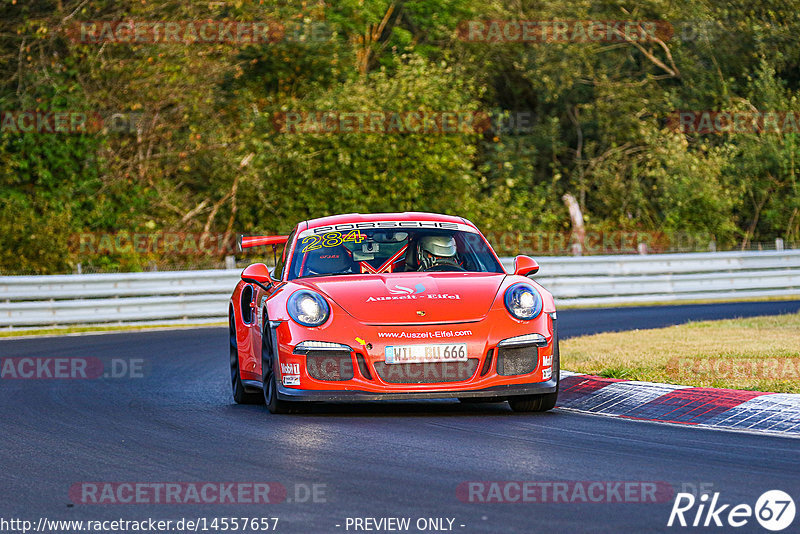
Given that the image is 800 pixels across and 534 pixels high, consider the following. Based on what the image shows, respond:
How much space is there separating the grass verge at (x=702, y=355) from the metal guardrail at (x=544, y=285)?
718cm

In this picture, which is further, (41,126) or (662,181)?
(662,181)

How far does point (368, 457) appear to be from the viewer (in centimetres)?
720

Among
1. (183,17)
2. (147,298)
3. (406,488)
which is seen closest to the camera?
(406,488)

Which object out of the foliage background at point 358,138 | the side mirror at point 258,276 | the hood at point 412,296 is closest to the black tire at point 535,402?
the hood at point 412,296

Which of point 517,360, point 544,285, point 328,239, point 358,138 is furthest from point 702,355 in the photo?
point 358,138

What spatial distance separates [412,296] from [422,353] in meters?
0.48

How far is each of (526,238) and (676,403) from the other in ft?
69.3

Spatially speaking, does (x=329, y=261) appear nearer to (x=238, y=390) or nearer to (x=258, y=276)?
(x=258, y=276)

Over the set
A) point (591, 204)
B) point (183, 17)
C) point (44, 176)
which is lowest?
point (591, 204)

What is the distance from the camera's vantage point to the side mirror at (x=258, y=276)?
9672mm

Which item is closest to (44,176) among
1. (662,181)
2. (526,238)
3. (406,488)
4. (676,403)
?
(526,238)

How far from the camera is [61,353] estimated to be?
15.9 meters

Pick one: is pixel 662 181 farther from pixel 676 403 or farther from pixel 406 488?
pixel 406 488

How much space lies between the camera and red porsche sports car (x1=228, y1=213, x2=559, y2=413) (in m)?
8.64
